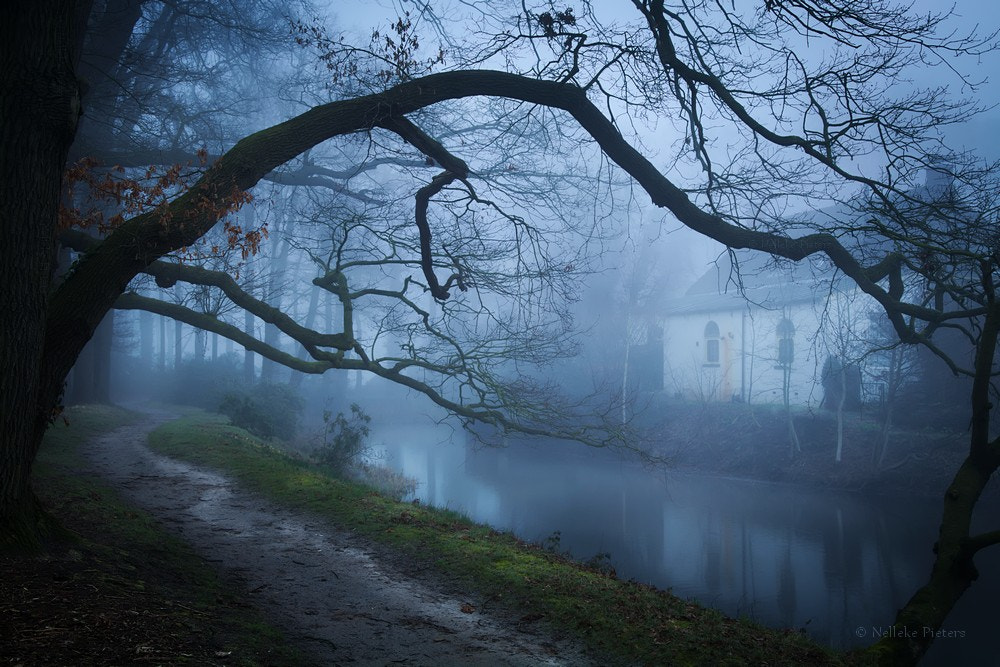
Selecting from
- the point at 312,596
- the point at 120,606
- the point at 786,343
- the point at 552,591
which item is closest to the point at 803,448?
the point at 786,343

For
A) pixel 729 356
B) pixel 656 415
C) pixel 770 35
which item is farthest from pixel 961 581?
pixel 729 356

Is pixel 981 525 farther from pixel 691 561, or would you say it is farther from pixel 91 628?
pixel 91 628

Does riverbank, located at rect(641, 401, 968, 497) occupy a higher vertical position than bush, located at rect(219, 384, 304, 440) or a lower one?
lower

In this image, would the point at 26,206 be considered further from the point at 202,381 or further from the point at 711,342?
the point at 711,342

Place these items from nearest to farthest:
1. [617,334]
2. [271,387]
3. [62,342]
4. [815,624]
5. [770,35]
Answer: [62,342] → [770,35] → [815,624] → [271,387] → [617,334]

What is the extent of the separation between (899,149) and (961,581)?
4.01m

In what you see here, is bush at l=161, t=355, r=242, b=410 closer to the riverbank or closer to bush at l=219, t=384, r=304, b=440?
bush at l=219, t=384, r=304, b=440

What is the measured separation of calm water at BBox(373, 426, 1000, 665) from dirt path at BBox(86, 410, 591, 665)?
2.95 m

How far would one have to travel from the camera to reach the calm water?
36.7 ft

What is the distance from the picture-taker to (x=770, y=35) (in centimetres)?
590

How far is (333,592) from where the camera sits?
5.98 meters

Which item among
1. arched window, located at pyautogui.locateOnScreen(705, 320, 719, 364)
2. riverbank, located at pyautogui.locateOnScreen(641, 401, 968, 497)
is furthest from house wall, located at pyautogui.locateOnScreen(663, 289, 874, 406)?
riverbank, located at pyautogui.locateOnScreen(641, 401, 968, 497)

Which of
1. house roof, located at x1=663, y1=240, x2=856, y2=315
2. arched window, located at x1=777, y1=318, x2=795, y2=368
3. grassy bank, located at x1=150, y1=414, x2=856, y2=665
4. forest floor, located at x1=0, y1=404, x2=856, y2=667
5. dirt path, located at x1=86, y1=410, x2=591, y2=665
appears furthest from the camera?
house roof, located at x1=663, y1=240, x2=856, y2=315

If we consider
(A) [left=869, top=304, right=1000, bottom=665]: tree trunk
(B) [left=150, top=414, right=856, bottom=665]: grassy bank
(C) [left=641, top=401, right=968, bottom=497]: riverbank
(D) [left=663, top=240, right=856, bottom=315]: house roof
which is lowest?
(C) [left=641, top=401, right=968, bottom=497]: riverbank
